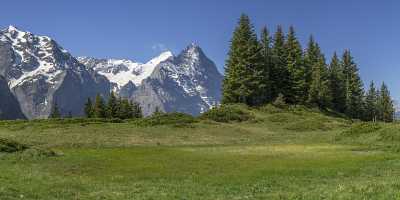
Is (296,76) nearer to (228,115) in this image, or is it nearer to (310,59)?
(310,59)

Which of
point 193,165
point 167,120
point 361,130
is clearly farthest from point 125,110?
point 193,165

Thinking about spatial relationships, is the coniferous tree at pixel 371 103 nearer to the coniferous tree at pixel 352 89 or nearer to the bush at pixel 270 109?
the coniferous tree at pixel 352 89

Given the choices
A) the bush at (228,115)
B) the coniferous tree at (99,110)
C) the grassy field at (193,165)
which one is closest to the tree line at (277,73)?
the bush at (228,115)

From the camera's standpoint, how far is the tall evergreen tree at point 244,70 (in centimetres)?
10181

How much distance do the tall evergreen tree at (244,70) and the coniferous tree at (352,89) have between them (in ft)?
119

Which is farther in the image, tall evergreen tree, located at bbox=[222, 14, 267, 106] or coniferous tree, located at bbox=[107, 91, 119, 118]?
coniferous tree, located at bbox=[107, 91, 119, 118]

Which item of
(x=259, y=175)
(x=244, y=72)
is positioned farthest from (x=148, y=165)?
(x=244, y=72)

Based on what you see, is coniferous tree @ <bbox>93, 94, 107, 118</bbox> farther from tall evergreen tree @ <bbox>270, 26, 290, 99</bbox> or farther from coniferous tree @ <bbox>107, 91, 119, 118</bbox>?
tall evergreen tree @ <bbox>270, 26, 290, 99</bbox>

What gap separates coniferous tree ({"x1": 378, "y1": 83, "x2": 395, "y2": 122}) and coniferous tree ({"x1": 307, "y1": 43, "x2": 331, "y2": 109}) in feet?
164

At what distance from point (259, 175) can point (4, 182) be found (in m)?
13.1

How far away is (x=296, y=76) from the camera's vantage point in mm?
109312

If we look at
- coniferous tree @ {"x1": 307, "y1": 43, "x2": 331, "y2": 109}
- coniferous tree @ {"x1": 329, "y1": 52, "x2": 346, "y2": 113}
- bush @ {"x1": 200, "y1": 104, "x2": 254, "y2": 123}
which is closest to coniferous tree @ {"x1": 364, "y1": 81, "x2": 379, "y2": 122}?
coniferous tree @ {"x1": 329, "y1": 52, "x2": 346, "y2": 113}

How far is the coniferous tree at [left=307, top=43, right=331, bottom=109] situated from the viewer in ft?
360

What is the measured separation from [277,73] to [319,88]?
8.78m
